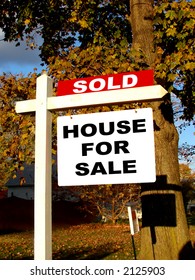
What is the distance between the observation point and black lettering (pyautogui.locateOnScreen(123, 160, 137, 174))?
14.4ft

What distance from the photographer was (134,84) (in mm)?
4656

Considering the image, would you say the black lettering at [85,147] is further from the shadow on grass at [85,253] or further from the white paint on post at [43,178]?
the shadow on grass at [85,253]

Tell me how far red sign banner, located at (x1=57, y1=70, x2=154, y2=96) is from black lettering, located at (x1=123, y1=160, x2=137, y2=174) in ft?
2.62

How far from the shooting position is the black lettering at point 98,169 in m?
4.46

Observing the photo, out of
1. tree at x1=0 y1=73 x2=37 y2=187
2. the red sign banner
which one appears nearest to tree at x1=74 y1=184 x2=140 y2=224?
tree at x1=0 y1=73 x2=37 y2=187

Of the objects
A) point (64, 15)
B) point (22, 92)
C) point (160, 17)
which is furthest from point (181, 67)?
point (64, 15)

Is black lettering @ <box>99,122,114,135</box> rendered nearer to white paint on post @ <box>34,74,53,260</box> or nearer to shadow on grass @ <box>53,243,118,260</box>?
white paint on post @ <box>34,74,53,260</box>

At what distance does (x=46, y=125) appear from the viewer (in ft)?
15.6

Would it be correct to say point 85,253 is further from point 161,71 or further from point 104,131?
point 104,131

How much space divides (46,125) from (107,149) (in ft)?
2.38

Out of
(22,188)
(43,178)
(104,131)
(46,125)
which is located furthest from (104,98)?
(22,188)

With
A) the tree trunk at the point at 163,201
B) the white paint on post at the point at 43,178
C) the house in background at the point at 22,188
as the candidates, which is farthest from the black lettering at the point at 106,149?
the house in background at the point at 22,188

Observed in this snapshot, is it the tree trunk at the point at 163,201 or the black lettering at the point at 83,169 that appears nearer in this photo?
the black lettering at the point at 83,169

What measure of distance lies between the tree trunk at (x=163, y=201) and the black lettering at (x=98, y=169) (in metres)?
5.09
